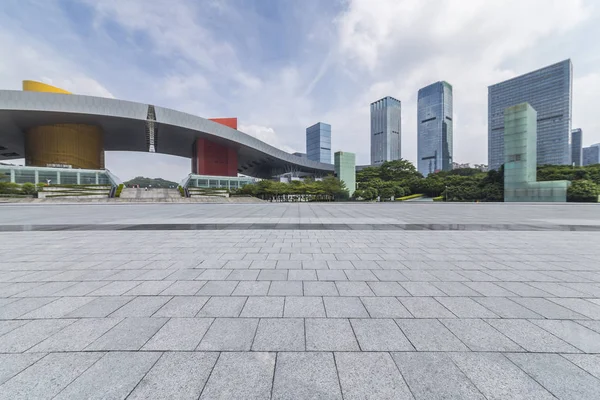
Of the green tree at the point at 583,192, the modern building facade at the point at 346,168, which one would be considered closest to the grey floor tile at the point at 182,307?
the green tree at the point at 583,192

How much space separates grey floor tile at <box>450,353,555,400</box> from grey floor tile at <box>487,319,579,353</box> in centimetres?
43

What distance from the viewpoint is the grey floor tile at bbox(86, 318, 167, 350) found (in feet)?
7.24

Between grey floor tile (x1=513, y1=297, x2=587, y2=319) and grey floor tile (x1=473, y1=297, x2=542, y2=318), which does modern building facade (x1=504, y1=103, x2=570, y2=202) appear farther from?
grey floor tile (x1=473, y1=297, x2=542, y2=318)

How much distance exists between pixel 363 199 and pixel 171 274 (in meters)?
47.4

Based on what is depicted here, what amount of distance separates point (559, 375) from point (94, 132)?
202 feet

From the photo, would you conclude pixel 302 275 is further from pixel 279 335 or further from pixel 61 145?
pixel 61 145

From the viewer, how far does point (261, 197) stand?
47.8 meters

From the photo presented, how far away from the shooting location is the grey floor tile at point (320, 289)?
11.0 feet

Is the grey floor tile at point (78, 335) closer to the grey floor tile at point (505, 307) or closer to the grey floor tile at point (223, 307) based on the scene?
the grey floor tile at point (223, 307)

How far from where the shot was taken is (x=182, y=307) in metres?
2.99

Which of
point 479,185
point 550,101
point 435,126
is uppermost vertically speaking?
point 435,126

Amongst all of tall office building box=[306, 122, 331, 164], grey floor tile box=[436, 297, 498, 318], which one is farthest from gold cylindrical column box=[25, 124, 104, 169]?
tall office building box=[306, 122, 331, 164]

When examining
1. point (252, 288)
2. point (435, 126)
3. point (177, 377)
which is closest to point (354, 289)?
→ point (252, 288)

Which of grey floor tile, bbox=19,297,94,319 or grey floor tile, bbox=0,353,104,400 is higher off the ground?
grey floor tile, bbox=0,353,104,400
